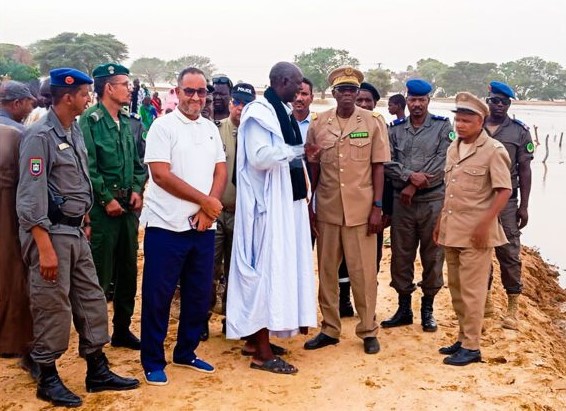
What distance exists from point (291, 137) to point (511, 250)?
98.9 inches

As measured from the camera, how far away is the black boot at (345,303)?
5.50m

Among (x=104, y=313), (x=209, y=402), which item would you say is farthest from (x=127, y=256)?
(x=209, y=402)

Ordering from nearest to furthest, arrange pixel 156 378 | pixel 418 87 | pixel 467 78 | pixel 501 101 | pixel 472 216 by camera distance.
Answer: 1. pixel 156 378
2. pixel 472 216
3. pixel 418 87
4. pixel 501 101
5. pixel 467 78

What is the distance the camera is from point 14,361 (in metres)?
4.24

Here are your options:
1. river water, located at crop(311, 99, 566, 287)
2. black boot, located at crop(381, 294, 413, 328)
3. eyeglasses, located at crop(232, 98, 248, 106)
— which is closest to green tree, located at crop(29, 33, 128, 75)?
river water, located at crop(311, 99, 566, 287)

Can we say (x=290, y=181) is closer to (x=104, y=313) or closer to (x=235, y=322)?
(x=235, y=322)

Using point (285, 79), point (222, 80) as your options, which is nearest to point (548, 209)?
point (222, 80)

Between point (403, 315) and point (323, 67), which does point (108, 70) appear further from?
point (323, 67)

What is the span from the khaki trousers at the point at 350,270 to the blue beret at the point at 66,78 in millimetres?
2056

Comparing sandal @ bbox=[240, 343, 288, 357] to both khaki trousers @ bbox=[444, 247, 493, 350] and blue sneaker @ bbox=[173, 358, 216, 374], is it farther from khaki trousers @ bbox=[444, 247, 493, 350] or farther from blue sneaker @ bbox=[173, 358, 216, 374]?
khaki trousers @ bbox=[444, 247, 493, 350]

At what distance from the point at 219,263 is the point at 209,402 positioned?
1.51 metres

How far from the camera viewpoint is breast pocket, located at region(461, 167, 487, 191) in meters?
4.28

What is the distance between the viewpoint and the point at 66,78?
3.54 m

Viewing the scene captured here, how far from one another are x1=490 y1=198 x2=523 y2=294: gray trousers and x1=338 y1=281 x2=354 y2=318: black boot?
1430 mm
